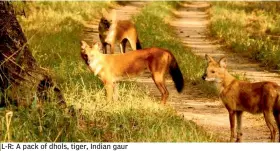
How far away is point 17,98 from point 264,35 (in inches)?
437

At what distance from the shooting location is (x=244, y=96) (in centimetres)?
706

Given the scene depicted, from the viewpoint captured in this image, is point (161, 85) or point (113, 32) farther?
point (113, 32)

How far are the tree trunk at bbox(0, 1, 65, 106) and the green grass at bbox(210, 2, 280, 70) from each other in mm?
6459

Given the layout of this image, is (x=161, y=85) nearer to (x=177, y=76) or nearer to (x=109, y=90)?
(x=177, y=76)

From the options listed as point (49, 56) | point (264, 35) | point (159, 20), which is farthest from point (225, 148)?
point (159, 20)

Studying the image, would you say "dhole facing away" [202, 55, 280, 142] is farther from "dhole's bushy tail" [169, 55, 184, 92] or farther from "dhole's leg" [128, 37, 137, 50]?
"dhole's leg" [128, 37, 137, 50]

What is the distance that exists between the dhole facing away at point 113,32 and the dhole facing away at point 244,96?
15.6ft

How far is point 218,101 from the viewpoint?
926 cm

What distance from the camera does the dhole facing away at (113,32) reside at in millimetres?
12148

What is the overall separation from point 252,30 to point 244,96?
1114cm

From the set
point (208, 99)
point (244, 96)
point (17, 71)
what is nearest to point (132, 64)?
point (208, 99)

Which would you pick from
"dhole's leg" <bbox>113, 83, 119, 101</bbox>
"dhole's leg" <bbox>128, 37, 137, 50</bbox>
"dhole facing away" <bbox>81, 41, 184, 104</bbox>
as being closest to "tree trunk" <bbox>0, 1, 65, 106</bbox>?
"dhole's leg" <bbox>113, 83, 119, 101</bbox>

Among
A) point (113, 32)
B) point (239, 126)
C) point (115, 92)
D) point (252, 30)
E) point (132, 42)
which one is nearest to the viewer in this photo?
point (239, 126)

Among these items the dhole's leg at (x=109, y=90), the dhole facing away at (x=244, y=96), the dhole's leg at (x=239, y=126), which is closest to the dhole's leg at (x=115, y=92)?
the dhole's leg at (x=109, y=90)
